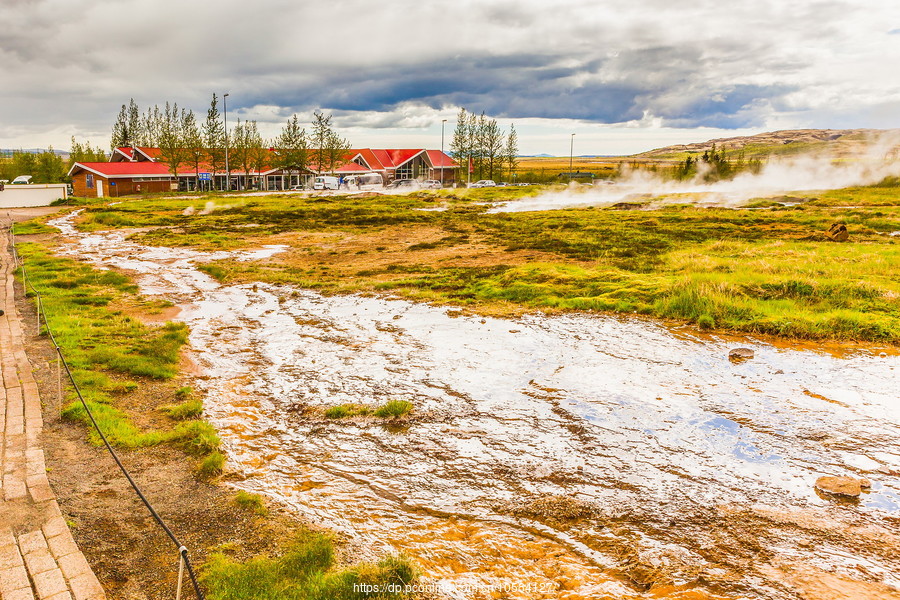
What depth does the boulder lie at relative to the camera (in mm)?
7652

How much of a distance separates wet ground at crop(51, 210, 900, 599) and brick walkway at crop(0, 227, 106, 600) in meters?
2.36

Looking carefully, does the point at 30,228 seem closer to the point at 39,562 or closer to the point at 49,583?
the point at 39,562

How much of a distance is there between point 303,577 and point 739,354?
11396 mm

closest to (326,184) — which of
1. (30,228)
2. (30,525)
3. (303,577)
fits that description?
(30,228)

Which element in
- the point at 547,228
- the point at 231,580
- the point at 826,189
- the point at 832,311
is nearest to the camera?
the point at 231,580

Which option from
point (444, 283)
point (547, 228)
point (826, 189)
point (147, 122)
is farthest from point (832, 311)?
point (147, 122)

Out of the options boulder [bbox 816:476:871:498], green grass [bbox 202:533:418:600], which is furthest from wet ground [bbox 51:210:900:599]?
green grass [bbox 202:533:418:600]

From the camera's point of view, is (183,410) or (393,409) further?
(393,409)

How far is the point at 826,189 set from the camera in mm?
59750

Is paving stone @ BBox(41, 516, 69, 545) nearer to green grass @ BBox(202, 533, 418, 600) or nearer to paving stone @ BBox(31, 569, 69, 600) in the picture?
paving stone @ BBox(31, 569, 69, 600)

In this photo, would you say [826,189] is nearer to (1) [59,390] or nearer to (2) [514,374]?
(2) [514,374]

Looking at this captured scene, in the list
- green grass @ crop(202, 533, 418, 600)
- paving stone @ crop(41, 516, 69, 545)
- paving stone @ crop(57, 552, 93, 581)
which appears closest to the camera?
paving stone @ crop(57, 552, 93, 581)

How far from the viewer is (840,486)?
777cm

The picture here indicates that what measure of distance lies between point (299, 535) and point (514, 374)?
6.66 meters
